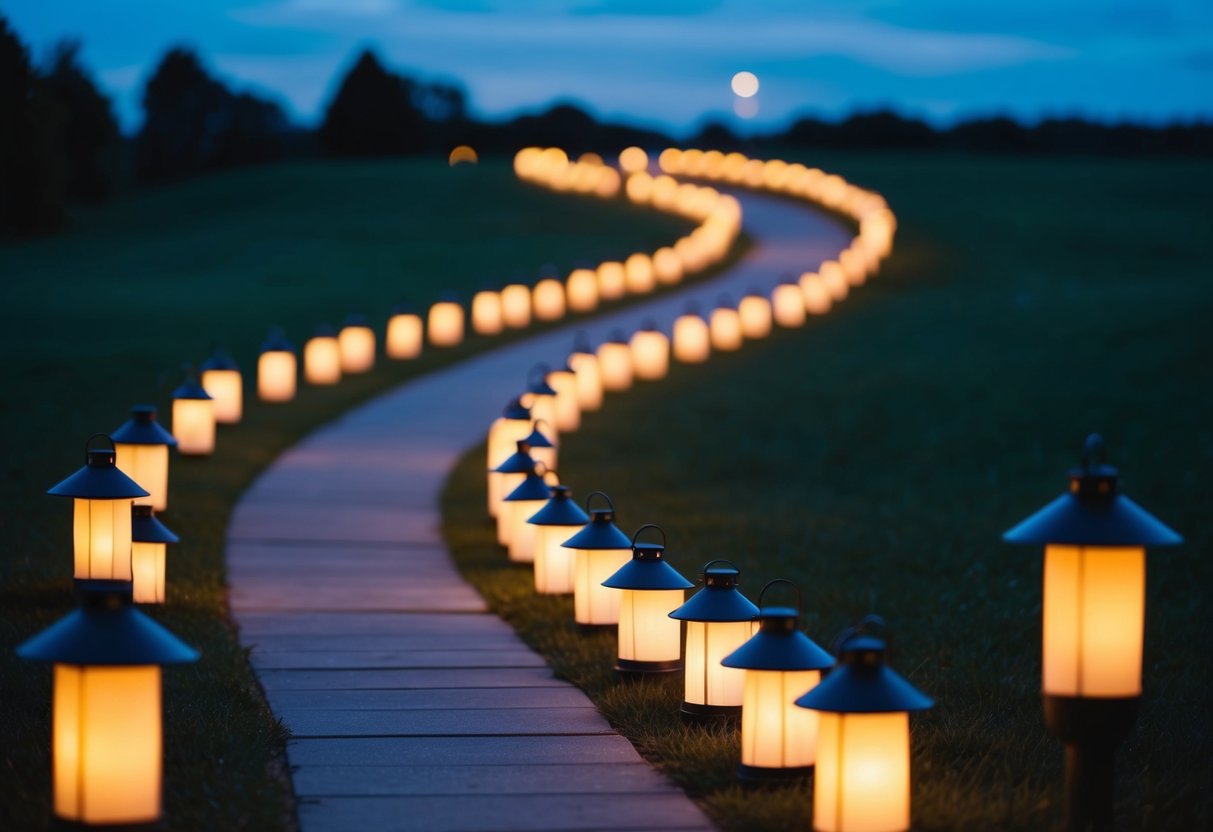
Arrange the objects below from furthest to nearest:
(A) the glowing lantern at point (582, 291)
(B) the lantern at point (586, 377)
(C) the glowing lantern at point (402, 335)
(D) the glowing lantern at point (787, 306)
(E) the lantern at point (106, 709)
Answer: (A) the glowing lantern at point (582, 291) < (D) the glowing lantern at point (787, 306) < (C) the glowing lantern at point (402, 335) < (B) the lantern at point (586, 377) < (E) the lantern at point (106, 709)

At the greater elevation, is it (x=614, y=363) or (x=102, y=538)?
(x=614, y=363)

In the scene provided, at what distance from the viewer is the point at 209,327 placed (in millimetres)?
24766

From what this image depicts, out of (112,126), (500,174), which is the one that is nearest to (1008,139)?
(500,174)

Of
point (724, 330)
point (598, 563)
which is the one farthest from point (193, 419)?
point (724, 330)

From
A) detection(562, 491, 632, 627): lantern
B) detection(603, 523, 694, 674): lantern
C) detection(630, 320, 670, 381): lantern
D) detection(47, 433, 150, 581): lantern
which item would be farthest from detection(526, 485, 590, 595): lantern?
detection(630, 320, 670, 381): lantern

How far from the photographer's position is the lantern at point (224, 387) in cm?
1503

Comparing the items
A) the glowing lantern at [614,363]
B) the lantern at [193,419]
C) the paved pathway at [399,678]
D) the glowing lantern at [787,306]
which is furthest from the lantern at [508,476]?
the glowing lantern at [787,306]

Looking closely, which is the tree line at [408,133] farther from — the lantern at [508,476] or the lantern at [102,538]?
the lantern at [102,538]

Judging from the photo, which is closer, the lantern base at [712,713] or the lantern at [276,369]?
the lantern base at [712,713]

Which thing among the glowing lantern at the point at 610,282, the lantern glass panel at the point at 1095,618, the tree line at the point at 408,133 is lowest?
the lantern glass panel at the point at 1095,618

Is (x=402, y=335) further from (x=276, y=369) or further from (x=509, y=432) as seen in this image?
(x=509, y=432)

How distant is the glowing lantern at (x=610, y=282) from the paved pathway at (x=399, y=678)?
13.4m

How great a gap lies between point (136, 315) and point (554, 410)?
12.4 meters

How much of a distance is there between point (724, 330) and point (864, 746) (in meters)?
19.2
